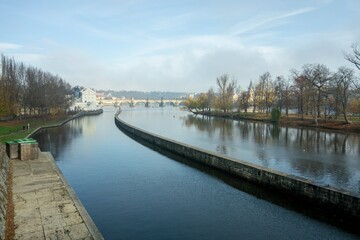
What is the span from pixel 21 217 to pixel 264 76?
9871 cm

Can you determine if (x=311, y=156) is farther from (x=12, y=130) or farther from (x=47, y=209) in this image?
(x=12, y=130)

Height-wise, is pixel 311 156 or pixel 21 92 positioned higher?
pixel 21 92

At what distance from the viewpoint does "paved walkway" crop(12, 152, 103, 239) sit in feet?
39.0

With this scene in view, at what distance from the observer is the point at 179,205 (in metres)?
17.9

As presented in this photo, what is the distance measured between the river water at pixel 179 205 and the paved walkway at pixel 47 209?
1675mm

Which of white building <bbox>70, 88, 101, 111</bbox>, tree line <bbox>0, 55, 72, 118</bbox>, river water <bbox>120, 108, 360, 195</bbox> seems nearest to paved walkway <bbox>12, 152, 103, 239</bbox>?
river water <bbox>120, 108, 360, 195</bbox>

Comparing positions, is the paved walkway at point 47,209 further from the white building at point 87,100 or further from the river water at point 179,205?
the white building at point 87,100

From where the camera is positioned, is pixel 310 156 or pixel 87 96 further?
pixel 87 96

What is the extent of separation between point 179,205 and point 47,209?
724 cm

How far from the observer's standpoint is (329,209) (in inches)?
653

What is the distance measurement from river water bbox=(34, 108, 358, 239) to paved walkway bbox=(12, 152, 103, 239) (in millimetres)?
1675

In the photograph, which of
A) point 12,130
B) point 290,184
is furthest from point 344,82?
point 12,130

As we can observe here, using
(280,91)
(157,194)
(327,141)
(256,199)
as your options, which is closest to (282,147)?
(327,141)

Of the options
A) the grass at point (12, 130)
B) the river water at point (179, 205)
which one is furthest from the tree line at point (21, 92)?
the river water at point (179, 205)
